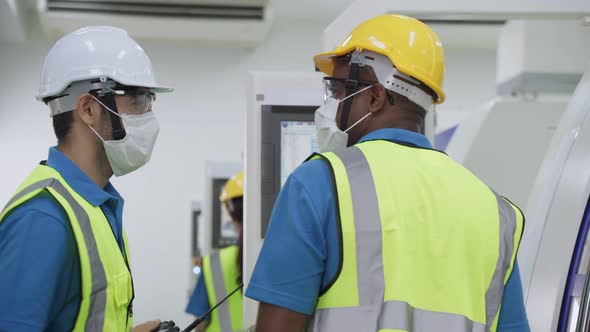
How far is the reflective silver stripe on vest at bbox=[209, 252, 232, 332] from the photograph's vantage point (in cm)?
342

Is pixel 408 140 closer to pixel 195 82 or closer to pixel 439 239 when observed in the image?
pixel 439 239

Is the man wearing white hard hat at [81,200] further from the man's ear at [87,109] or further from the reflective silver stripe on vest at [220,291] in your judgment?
the reflective silver stripe on vest at [220,291]

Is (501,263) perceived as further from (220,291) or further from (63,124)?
(220,291)

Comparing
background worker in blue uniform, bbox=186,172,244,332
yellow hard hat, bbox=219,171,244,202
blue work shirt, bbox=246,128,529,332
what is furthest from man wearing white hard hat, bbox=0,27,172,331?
yellow hard hat, bbox=219,171,244,202

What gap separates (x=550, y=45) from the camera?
140 inches

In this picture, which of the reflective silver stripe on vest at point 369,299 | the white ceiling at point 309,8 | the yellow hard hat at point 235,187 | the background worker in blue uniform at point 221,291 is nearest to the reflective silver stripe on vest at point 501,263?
the reflective silver stripe on vest at point 369,299

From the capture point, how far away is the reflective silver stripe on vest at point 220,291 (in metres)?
3.42

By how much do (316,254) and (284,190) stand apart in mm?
131

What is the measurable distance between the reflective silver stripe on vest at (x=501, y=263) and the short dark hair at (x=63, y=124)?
3.32ft

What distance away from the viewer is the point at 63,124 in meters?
1.85

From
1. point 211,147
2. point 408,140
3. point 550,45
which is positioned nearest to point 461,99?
point 211,147

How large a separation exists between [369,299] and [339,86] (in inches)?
20.8

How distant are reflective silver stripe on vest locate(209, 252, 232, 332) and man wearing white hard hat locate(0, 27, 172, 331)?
1.51 metres

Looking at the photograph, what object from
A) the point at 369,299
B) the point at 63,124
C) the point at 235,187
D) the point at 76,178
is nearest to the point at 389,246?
the point at 369,299
